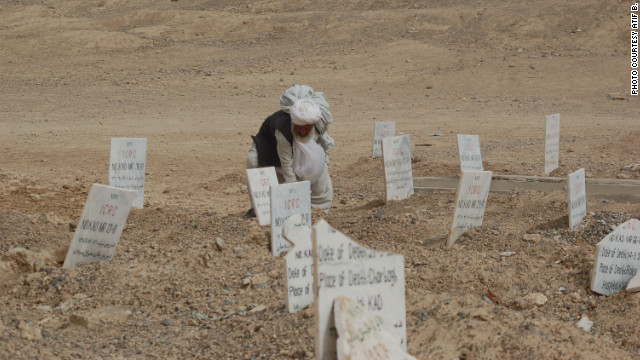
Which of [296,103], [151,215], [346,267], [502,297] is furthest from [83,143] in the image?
[346,267]

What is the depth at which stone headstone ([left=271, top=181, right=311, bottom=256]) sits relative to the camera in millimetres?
5805

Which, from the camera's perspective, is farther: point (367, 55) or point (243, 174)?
point (367, 55)

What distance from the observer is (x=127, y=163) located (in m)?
7.89

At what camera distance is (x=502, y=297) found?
5520mm

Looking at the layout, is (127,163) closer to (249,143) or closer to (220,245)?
(220,245)

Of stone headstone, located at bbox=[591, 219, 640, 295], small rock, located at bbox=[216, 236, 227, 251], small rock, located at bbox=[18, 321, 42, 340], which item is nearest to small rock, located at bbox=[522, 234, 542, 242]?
stone headstone, located at bbox=[591, 219, 640, 295]

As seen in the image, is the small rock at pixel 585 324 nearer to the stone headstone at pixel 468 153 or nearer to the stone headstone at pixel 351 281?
the stone headstone at pixel 351 281

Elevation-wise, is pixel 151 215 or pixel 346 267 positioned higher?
pixel 346 267

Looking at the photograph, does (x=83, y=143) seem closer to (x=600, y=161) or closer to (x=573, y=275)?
(x=600, y=161)

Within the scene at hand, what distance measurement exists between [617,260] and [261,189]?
2.96 metres

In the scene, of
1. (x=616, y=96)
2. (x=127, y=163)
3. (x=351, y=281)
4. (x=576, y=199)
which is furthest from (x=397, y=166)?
(x=616, y=96)

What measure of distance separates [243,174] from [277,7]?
18.9 metres

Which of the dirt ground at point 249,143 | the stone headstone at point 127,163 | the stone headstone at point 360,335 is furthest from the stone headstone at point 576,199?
the stone headstone at point 127,163

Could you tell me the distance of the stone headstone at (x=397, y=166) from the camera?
833 centimetres
